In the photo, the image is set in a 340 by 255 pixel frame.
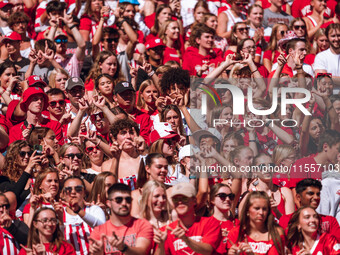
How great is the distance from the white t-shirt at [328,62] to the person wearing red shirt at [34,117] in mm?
4302

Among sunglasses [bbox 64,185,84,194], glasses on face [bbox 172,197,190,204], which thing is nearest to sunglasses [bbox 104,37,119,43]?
sunglasses [bbox 64,185,84,194]

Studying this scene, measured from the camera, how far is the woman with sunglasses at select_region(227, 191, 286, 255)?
34.0 feet

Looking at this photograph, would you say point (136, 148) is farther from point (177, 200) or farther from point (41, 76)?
point (41, 76)

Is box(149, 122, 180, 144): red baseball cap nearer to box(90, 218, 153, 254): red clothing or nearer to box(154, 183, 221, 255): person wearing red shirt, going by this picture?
box(154, 183, 221, 255): person wearing red shirt

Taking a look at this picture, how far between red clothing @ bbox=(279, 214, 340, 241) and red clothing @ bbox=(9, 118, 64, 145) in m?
3.52

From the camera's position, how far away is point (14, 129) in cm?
1348

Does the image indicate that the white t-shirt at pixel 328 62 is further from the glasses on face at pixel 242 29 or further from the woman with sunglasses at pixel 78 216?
the woman with sunglasses at pixel 78 216

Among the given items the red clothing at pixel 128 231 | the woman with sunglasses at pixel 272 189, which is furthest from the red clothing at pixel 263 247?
the woman with sunglasses at pixel 272 189

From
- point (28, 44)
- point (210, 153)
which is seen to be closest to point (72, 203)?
point (210, 153)

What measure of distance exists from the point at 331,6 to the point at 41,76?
5.78 metres

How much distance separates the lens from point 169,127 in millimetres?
13047

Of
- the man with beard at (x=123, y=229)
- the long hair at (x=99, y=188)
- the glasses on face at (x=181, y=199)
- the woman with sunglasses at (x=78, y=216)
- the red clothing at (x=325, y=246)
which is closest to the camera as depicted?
the man with beard at (x=123, y=229)

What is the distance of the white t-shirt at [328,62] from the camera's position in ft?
50.8

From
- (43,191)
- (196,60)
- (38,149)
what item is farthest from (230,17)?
(43,191)
